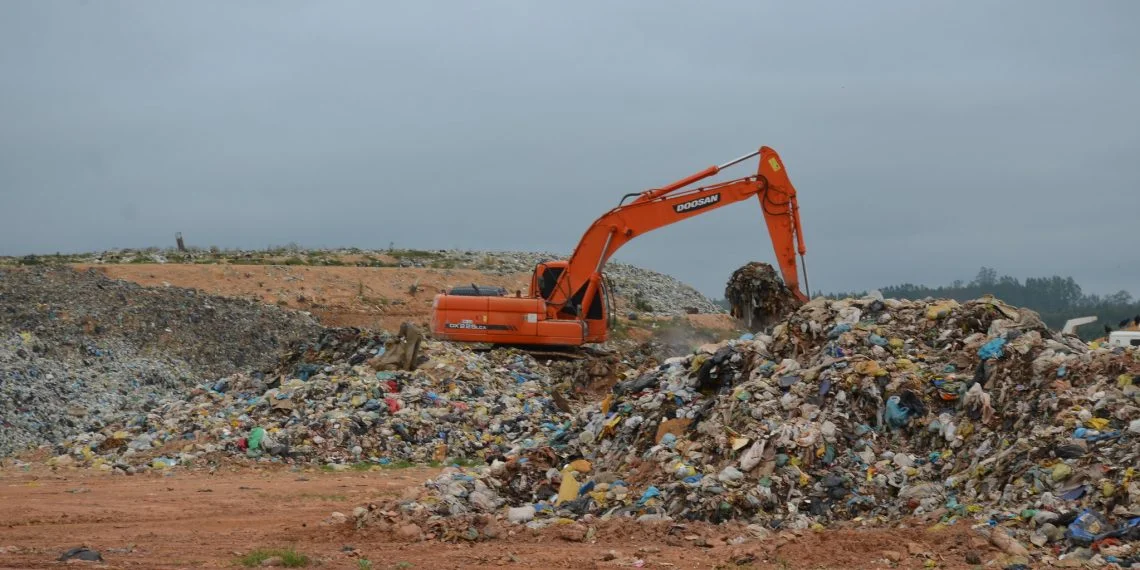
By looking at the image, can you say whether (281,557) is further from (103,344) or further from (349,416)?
(103,344)

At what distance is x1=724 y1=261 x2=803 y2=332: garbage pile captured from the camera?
15.9m

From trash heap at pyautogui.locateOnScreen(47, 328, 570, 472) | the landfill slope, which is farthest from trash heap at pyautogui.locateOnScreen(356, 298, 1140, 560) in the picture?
trash heap at pyautogui.locateOnScreen(47, 328, 570, 472)

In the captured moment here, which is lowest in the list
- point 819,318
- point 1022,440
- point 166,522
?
point 166,522

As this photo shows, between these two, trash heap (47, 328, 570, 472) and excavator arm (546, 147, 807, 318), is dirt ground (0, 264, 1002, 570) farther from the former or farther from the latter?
excavator arm (546, 147, 807, 318)

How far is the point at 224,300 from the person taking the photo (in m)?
24.5

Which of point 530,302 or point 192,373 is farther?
point 192,373

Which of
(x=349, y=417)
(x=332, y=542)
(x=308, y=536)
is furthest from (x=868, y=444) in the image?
(x=349, y=417)

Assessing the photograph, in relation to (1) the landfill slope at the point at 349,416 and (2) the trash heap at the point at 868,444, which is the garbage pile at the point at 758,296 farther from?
(2) the trash heap at the point at 868,444

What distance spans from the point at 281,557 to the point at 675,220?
1070cm

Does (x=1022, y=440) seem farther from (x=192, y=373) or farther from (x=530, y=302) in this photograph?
(x=192, y=373)

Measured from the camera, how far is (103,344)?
62.0 ft

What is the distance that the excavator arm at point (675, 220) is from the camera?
16.0 meters

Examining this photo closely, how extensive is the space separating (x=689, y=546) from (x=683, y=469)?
1.13m

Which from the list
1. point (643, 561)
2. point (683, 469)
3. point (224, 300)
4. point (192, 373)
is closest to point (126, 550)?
point (643, 561)
